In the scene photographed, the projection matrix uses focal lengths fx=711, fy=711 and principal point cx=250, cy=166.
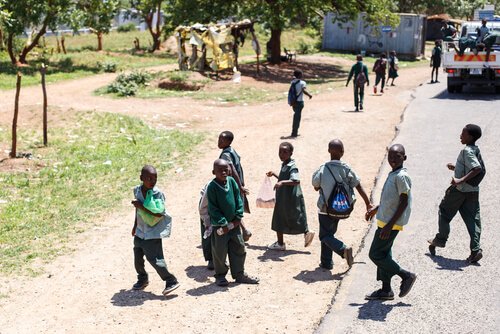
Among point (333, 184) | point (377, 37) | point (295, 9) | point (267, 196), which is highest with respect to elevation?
point (295, 9)

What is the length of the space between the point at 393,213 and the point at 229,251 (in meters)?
1.79

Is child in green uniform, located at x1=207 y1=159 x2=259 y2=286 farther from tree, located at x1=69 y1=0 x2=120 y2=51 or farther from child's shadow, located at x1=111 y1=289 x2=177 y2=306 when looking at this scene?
tree, located at x1=69 y1=0 x2=120 y2=51

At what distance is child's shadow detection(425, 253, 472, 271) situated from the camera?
761cm

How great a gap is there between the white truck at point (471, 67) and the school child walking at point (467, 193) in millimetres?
12630

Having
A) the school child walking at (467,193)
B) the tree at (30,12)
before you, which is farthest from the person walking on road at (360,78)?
the tree at (30,12)

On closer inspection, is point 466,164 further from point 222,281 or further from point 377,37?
point 377,37

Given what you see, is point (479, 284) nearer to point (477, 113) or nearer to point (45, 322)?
point (45, 322)

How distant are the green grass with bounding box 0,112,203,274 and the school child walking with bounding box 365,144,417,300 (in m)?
4.13

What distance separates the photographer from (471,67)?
1959 centimetres

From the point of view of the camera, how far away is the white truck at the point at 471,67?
1942cm

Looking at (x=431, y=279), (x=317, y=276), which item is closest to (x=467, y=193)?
(x=431, y=279)

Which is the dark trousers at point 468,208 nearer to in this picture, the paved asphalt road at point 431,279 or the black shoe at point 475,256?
the black shoe at point 475,256

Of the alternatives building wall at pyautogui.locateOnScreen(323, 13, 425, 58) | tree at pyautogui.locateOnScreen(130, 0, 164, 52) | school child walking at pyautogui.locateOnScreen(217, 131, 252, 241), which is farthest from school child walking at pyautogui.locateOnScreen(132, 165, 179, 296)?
building wall at pyautogui.locateOnScreen(323, 13, 425, 58)

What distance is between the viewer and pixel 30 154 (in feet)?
46.6
